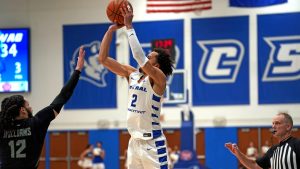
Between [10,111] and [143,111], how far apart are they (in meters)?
1.43

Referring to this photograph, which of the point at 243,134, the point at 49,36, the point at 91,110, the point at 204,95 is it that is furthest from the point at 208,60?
the point at 49,36

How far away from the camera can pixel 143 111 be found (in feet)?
18.4

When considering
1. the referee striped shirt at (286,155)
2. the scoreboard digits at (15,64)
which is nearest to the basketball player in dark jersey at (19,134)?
the referee striped shirt at (286,155)

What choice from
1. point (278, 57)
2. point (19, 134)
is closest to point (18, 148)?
point (19, 134)

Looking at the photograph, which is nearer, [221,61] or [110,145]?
[221,61]

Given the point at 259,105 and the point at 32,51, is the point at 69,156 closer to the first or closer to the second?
the point at 32,51

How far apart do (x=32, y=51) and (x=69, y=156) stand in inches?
162

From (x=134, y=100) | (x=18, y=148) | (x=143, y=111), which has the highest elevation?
(x=134, y=100)

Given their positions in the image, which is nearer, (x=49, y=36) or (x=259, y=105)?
(x=259, y=105)

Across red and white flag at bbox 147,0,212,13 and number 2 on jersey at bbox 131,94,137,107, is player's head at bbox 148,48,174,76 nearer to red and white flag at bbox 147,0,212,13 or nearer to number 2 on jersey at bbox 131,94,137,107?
number 2 on jersey at bbox 131,94,137,107

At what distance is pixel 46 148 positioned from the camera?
20.3 meters

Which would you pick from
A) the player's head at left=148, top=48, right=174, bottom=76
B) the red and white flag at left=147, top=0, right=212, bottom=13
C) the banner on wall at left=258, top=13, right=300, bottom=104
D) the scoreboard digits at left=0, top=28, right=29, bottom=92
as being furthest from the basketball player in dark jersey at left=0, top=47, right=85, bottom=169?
the scoreboard digits at left=0, top=28, right=29, bottom=92

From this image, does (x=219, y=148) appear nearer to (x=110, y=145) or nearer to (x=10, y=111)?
(x=110, y=145)

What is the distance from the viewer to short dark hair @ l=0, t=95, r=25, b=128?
470cm
